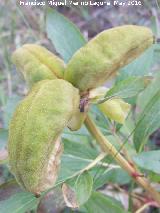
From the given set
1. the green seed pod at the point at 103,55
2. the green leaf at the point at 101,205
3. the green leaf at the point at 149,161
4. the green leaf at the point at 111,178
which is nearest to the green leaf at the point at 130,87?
the green seed pod at the point at 103,55

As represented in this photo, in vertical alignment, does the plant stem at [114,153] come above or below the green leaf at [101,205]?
above

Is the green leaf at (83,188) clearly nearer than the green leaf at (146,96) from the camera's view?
Yes

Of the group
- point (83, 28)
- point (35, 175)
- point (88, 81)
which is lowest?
point (83, 28)

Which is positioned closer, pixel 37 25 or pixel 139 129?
pixel 139 129

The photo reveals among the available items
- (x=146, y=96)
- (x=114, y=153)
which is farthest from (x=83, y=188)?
(x=146, y=96)

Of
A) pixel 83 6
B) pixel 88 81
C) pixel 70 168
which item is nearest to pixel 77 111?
pixel 88 81

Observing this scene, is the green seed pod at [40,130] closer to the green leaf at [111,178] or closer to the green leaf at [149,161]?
the green leaf at [149,161]

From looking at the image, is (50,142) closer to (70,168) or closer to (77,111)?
(77,111)

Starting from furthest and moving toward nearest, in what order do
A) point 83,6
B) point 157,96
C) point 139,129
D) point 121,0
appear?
point 83,6 → point 121,0 → point 139,129 → point 157,96

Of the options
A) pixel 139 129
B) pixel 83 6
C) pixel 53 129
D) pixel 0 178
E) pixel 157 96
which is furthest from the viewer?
pixel 83 6
